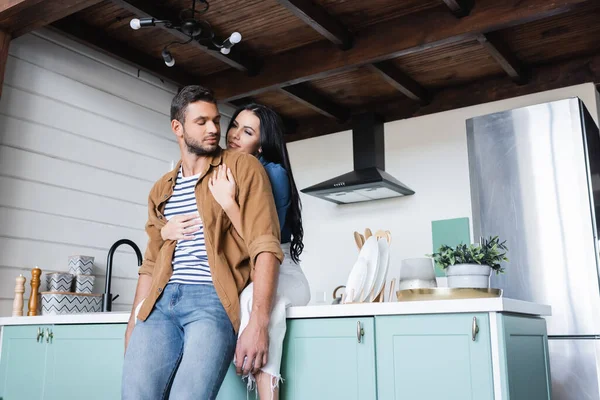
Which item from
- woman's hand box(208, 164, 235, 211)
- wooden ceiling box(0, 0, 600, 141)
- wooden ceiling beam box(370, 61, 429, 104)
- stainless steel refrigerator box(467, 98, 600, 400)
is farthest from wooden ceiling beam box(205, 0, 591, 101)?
woman's hand box(208, 164, 235, 211)

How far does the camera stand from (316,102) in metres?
4.70

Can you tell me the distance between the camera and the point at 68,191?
3.40m

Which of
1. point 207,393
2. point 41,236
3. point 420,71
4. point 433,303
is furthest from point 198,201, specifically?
point 420,71

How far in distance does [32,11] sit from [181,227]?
68.8 inches

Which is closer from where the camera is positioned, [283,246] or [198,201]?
[198,201]

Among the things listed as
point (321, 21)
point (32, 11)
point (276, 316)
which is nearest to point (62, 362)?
point (276, 316)

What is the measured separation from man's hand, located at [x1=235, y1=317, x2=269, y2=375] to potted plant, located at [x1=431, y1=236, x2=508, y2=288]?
56cm

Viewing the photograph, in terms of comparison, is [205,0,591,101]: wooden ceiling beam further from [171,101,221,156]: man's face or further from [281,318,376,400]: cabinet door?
[281,318,376,400]: cabinet door

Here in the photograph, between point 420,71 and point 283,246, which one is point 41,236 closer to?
point 283,246

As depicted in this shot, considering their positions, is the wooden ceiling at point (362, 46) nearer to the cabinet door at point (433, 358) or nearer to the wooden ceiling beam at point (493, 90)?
the wooden ceiling beam at point (493, 90)

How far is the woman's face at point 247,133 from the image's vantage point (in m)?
2.26

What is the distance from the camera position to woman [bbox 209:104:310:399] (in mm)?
1730

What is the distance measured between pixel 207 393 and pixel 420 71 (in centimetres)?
329

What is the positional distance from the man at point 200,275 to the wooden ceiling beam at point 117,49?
199cm
